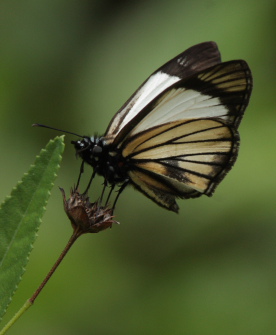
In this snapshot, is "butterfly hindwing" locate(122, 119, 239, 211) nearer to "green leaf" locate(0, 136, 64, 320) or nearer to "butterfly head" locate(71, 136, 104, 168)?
"butterfly head" locate(71, 136, 104, 168)

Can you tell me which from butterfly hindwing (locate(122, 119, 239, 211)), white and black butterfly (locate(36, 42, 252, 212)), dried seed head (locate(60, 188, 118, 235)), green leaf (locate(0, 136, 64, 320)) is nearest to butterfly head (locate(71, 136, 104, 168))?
white and black butterfly (locate(36, 42, 252, 212))

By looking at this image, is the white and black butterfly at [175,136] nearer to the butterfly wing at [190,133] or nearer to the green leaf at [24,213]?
the butterfly wing at [190,133]

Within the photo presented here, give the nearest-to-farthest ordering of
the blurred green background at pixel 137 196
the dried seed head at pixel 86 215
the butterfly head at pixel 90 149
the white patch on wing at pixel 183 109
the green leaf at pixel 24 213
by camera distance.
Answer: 1. the green leaf at pixel 24 213
2. the dried seed head at pixel 86 215
3. the butterfly head at pixel 90 149
4. the white patch on wing at pixel 183 109
5. the blurred green background at pixel 137 196

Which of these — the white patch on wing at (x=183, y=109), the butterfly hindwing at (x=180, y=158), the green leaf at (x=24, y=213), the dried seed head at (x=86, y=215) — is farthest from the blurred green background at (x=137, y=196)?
the green leaf at (x=24, y=213)

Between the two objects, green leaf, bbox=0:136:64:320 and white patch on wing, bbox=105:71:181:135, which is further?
white patch on wing, bbox=105:71:181:135

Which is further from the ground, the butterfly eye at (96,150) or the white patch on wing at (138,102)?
the white patch on wing at (138,102)

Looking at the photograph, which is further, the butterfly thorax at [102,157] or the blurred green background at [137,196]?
the blurred green background at [137,196]

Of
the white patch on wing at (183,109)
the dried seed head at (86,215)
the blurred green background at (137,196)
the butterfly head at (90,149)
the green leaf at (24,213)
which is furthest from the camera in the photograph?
the blurred green background at (137,196)
